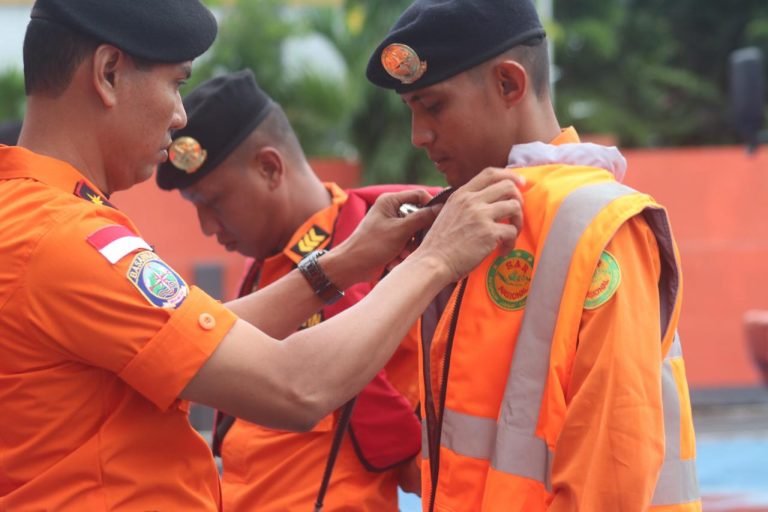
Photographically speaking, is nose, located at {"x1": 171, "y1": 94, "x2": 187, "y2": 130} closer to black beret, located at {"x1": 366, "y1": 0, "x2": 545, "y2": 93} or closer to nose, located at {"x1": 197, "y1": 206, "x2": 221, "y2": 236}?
black beret, located at {"x1": 366, "y1": 0, "x2": 545, "y2": 93}

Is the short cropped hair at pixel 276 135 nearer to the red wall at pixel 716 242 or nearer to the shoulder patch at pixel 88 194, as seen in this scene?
the shoulder patch at pixel 88 194

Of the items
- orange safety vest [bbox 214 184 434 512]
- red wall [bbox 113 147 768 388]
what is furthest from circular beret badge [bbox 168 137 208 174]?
red wall [bbox 113 147 768 388]

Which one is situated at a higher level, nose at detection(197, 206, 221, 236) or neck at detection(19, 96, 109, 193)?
neck at detection(19, 96, 109, 193)

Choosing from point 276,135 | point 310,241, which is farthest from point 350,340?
point 276,135

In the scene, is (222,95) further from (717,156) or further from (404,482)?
(717,156)

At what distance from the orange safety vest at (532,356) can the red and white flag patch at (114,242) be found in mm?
688

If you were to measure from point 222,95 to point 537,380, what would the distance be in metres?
1.94

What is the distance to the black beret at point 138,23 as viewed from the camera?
91.0 inches

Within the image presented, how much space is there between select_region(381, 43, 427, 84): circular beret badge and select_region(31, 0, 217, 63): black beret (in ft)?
1.38

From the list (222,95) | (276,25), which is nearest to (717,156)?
→ (276,25)

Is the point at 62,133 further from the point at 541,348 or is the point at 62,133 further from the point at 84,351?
the point at 541,348

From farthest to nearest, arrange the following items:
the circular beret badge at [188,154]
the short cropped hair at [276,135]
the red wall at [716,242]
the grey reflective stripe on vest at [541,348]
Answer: the red wall at [716,242] < the short cropped hair at [276,135] < the circular beret badge at [188,154] < the grey reflective stripe on vest at [541,348]

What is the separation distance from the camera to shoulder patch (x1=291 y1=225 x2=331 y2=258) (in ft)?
11.9

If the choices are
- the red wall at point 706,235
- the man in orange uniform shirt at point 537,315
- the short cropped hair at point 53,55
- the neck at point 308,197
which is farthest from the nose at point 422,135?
the red wall at point 706,235
